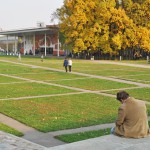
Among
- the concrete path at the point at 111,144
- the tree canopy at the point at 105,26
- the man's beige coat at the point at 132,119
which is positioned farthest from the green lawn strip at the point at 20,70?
the concrete path at the point at 111,144

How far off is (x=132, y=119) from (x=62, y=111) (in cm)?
527

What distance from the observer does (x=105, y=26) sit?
53219 mm

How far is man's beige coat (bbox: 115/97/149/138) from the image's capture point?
316 inches

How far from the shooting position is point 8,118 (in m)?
12.0

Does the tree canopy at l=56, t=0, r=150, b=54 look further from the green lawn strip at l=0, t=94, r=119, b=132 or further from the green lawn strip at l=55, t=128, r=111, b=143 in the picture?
the green lawn strip at l=55, t=128, r=111, b=143

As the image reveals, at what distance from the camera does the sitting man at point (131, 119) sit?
8016 millimetres

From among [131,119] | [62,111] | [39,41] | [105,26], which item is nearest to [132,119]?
[131,119]

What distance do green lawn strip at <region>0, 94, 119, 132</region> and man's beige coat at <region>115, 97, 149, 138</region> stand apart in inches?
110

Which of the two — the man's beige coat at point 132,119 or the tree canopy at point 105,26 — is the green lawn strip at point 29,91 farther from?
the tree canopy at point 105,26

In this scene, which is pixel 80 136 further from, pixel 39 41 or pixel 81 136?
pixel 39 41

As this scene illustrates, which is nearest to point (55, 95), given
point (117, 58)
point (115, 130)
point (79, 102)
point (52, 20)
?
point (79, 102)

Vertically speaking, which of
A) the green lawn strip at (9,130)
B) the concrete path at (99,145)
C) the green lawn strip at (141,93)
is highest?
the concrete path at (99,145)

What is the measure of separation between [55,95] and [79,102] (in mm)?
2406

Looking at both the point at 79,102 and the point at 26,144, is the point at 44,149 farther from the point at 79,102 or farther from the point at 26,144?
the point at 79,102
